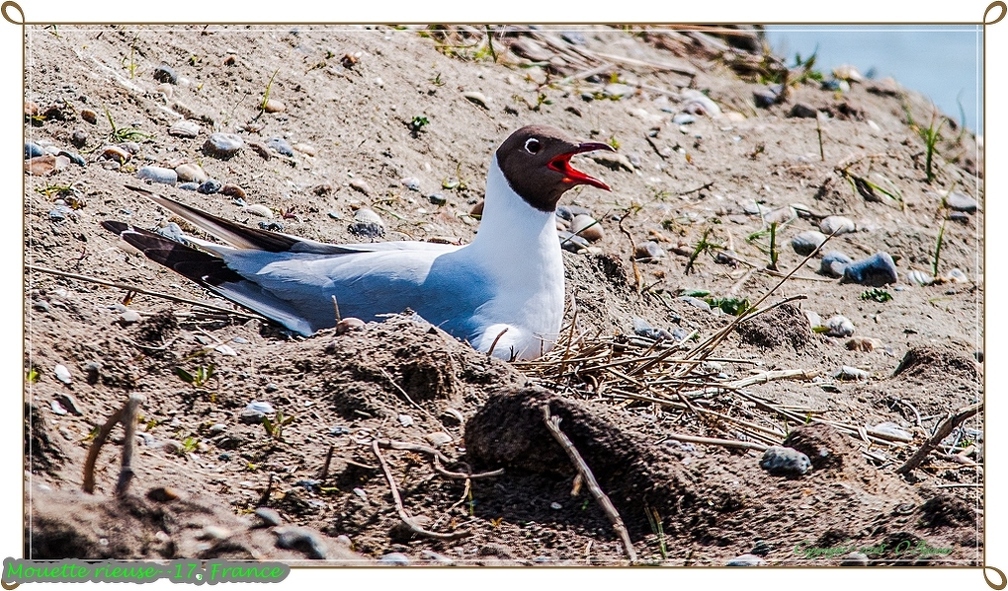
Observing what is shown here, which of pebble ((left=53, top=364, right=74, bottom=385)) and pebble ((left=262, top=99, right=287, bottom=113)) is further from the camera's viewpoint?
pebble ((left=262, top=99, right=287, bottom=113))

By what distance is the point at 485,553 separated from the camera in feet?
11.8

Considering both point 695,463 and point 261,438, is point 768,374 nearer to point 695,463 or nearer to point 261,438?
point 695,463

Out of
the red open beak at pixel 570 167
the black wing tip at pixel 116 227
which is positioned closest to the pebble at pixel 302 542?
the black wing tip at pixel 116 227

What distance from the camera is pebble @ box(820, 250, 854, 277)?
21.2ft

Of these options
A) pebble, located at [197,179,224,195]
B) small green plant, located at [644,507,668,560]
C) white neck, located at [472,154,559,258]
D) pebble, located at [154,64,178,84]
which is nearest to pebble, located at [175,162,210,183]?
pebble, located at [197,179,224,195]

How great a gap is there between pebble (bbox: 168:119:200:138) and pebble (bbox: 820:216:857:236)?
347 centimetres

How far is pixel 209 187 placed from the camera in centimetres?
566

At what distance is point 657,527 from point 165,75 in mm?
3875

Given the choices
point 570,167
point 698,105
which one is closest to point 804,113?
point 698,105

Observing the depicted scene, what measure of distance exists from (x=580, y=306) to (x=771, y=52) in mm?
4395

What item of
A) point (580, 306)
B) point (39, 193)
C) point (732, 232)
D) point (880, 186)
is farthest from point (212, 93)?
point (880, 186)

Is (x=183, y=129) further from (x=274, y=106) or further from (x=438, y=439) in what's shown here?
(x=438, y=439)

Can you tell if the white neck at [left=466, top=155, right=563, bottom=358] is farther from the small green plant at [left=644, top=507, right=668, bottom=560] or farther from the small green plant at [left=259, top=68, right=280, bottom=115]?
the small green plant at [left=259, top=68, right=280, bottom=115]

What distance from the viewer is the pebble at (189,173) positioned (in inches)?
223
